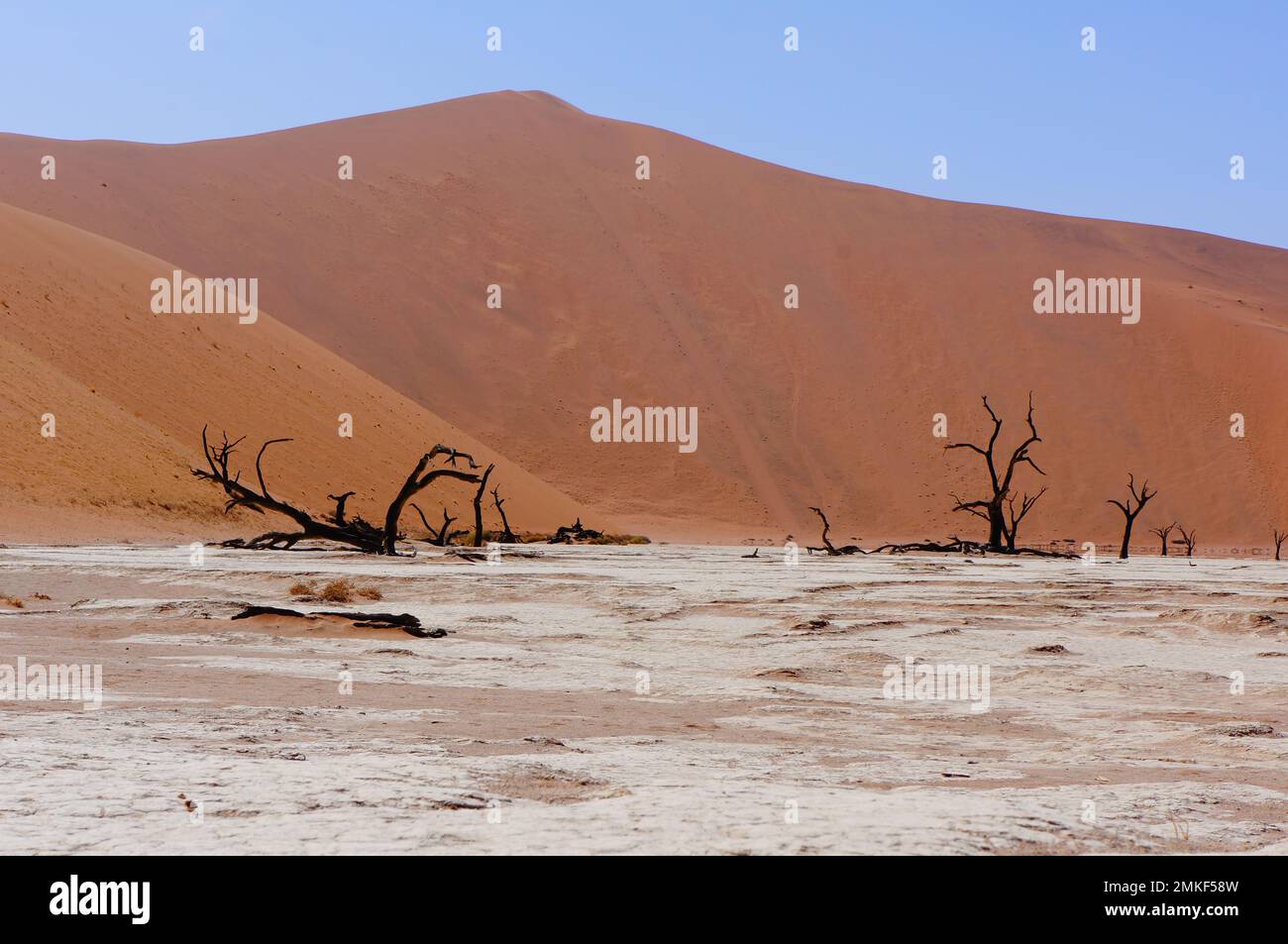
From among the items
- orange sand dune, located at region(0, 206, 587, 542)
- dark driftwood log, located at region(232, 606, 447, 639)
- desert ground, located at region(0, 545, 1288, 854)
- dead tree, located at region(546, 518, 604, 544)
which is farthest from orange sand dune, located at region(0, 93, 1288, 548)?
dark driftwood log, located at region(232, 606, 447, 639)

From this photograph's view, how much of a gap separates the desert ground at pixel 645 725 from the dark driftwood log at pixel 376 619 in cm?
13

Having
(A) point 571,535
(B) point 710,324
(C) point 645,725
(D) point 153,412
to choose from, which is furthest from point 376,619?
(B) point 710,324

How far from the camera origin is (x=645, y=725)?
304 inches

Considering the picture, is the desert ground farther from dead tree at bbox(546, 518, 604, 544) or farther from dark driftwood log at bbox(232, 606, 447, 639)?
dead tree at bbox(546, 518, 604, 544)

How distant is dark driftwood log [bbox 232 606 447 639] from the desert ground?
5.2 inches

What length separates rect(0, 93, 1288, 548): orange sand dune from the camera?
62.9 m

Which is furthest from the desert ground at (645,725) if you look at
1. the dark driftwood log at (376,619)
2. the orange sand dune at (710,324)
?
the orange sand dune at (710,324)

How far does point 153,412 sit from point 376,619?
30558mm

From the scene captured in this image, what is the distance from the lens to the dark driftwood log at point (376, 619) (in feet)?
41.1

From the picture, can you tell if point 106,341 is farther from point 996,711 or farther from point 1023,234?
point 1023,234

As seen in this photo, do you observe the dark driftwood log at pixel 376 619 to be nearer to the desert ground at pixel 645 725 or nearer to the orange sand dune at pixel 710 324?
the desert ground at pixel 645 725

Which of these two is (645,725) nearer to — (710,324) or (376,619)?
(376,619)

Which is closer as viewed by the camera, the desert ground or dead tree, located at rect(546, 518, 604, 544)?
the desert ground
